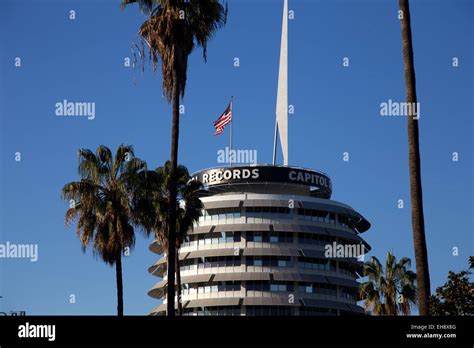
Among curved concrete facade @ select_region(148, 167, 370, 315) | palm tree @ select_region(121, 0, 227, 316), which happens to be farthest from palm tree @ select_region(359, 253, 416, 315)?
palm tree @ select_region(121, 0, 227, 316)

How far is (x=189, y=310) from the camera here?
4272 inches

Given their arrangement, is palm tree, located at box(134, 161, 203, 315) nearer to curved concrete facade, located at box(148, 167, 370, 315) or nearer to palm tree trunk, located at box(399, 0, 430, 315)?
palm tree trunk, located at box(399, 0, 430, 315)

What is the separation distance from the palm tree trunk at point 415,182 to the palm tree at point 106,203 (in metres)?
24.6

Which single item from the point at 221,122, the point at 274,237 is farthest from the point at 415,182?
the point at 274,237

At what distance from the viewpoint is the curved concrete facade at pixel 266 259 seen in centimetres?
10569

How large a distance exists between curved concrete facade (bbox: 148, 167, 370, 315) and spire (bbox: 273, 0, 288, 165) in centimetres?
1011

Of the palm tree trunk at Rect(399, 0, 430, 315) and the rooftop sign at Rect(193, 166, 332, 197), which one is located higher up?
the rooftop sign at Rect(193, 166, 332, 197)

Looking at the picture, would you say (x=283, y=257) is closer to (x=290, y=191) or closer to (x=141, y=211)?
(x=290, y=191)

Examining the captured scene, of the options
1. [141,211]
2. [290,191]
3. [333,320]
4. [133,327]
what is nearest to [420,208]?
[333,320]

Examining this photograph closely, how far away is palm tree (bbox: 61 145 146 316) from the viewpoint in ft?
165

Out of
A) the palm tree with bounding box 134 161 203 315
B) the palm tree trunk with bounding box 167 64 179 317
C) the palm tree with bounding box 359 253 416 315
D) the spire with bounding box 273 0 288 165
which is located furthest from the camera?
the spire with bounding box 273 0 288 165

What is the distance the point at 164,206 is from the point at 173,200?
28664 mm

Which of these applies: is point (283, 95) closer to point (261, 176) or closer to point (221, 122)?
point (261, 176)

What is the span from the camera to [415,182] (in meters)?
28.8
